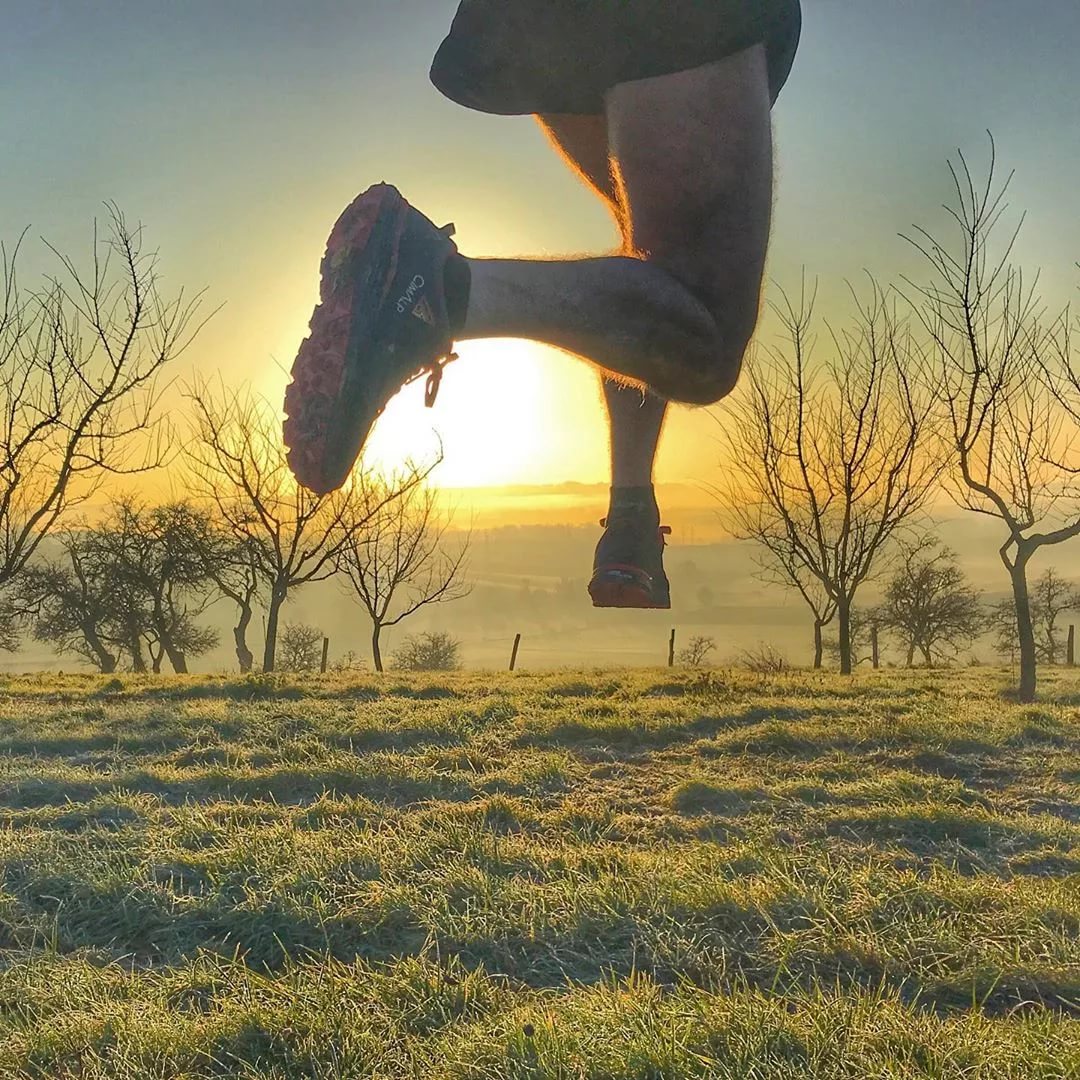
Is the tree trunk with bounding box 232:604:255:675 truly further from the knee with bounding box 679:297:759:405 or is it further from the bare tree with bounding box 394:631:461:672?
the knee with bounding box 679:297:759:405

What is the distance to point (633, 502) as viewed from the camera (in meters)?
1.58

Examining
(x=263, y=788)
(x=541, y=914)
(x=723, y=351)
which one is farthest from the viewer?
(x=263, y=788)

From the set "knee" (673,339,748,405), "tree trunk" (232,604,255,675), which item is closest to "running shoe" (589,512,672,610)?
"knee" (673,339,748,405)

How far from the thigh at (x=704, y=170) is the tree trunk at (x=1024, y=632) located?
832 centimetres

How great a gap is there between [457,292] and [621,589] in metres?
0.63

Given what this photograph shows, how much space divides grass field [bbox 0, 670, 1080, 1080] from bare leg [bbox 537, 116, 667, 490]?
87 centimetres

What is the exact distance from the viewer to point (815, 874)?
197cm

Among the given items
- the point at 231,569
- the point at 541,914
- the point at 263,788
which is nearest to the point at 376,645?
the point at 231,569

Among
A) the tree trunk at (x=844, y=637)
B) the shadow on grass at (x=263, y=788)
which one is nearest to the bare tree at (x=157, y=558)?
the tree trunk at (x=844, y=637)

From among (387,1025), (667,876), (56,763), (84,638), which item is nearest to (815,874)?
(667,876)

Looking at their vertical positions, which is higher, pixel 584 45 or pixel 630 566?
pixel 584 45

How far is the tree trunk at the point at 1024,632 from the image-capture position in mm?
8719

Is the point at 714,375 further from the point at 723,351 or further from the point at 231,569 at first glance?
the point at 231,569

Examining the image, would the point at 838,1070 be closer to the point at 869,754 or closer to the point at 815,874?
the point at 815,874
